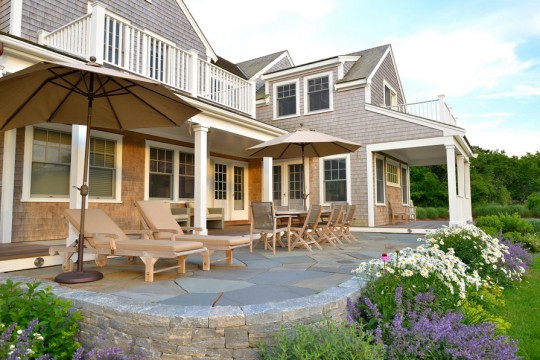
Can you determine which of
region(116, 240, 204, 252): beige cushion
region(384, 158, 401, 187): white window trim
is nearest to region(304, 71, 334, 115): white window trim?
region(384, 158, 401, 187): white window trim

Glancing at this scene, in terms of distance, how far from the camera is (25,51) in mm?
4746

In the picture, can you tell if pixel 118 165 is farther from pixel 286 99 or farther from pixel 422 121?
pixel 422 121

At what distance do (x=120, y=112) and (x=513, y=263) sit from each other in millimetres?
6087

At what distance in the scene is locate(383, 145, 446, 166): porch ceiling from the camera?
39.1 ft

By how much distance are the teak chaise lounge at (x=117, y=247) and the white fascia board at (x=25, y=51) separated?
2387 mm

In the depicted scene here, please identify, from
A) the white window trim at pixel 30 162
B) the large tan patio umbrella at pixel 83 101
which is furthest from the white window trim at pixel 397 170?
the large tan patio umbrella at pixel 83 101

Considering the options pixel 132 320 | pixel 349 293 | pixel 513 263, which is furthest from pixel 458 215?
pixel 132 320

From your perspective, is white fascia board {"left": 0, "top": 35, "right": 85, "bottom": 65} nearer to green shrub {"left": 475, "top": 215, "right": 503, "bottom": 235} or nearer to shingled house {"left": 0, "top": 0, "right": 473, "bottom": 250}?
shingled house {"left": 0, "top": 0, "right": 473, "bottom": 250}

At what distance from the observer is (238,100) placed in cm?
934

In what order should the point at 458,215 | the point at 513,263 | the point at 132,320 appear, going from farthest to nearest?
the point at 458,215 → the point at 513,263 → the point at 132,320

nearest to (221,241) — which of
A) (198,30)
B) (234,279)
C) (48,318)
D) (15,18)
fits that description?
(234,279)

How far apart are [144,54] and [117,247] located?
14.6 feet

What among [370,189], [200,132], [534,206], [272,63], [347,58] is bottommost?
[534,206]

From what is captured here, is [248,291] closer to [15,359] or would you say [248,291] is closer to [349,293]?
[349,293]
